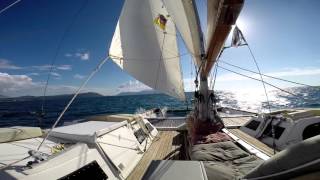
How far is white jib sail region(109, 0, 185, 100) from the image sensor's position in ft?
44.1

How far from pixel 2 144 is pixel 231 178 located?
5877mm

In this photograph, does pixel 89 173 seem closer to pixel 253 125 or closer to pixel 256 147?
pixel 256 147

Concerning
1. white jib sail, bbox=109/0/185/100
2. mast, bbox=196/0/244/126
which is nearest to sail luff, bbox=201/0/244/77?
mast, bbox=196/0/244/126

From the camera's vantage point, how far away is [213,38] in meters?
6.37

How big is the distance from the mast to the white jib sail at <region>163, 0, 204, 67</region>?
1.03 metres

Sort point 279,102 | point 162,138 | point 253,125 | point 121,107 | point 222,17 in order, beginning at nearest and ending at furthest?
point 222,17 < point 162,138 < point 253,125 < point 279,102 < point 121,107

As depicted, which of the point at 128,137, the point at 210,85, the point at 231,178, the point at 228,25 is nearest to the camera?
the point at 231,178

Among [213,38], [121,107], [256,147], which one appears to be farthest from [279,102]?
[213,38]

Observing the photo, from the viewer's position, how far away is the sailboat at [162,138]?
3.60m

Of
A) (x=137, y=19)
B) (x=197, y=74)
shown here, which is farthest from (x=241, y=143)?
(x=137, y=19)

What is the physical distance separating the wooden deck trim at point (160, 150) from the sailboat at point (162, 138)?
37mm

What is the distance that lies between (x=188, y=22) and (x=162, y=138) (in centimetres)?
564

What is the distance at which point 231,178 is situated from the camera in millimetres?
4066

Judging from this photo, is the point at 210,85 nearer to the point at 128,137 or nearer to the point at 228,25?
the point at 128,137
